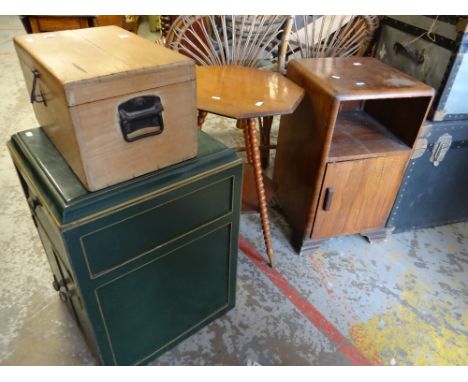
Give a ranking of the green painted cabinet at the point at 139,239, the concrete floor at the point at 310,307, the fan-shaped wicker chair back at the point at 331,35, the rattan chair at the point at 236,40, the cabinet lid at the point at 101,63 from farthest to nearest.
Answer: the fan-shaped wicker chair back at the point at 331,35 < the rattan chair at the point at 236,40 < the concrete floor at the point at 310,307 < the green painted cabinet at the point at 139,239 < the cabinet lid at the point at 101,63

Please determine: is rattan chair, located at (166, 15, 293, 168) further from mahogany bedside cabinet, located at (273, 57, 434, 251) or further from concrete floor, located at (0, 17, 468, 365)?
concrete floor, located at (0, 17, 468, 365)

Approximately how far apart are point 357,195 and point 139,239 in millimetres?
1057

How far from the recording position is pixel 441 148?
1683mm

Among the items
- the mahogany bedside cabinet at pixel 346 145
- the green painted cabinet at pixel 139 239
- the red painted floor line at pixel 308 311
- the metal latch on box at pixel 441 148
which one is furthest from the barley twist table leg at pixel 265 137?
the green painted cabinet at pixel 139 239

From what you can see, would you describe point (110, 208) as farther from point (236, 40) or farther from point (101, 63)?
point (236, 40)

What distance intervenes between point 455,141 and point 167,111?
4.64 ft

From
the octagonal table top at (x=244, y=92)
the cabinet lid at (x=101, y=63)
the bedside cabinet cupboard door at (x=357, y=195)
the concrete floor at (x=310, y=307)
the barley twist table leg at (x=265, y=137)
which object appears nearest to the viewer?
the cabinet lid at (x=101, y=63)

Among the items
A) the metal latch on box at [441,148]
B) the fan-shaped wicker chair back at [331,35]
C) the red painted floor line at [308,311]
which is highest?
the fan-shaped wicker chair back at [331,35]

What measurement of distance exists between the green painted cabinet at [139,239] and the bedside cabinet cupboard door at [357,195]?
531 mm

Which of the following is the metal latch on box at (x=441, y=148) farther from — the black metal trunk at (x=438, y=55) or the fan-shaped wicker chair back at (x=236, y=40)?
the fan-shaped wicker chair back at (x=236, y=40)

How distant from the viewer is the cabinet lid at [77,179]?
0.88m

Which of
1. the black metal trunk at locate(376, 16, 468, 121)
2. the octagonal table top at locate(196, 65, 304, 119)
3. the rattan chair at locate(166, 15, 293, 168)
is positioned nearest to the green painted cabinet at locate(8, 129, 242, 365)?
the octagonal table top at locate(196, 65, 304, 119)

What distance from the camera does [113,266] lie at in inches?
39.0

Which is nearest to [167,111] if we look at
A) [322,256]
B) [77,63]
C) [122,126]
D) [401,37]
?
[122,126]
